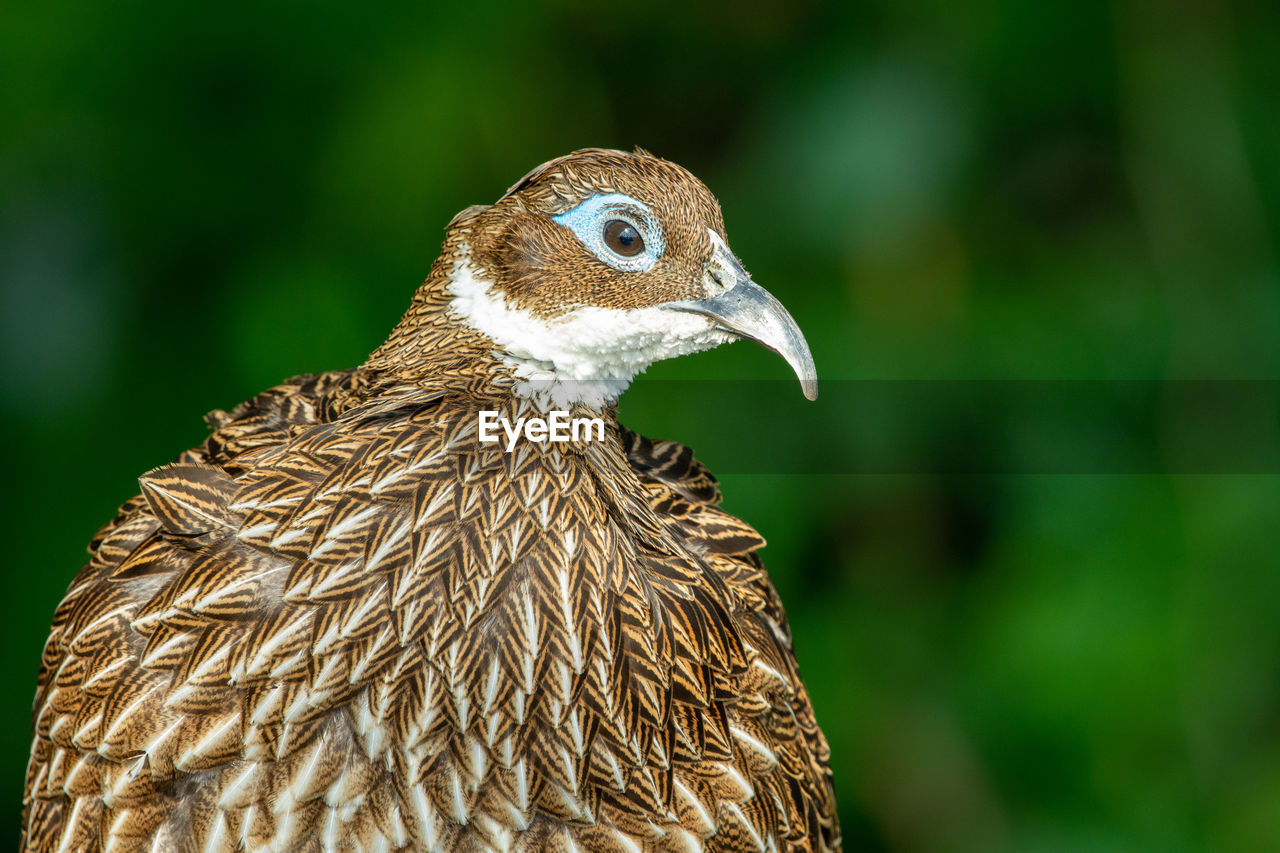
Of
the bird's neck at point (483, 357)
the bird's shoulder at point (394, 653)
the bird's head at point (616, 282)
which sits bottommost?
the bird's shoulder at point (394, 653)

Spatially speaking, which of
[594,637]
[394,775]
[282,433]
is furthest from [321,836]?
[282,433]

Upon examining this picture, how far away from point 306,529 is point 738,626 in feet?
1.67

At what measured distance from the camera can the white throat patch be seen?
1.10 metres

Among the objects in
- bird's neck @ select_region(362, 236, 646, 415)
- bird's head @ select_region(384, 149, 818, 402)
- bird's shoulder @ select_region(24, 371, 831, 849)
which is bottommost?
bird's shoulder @ select_region(24, 371, 831, 849)

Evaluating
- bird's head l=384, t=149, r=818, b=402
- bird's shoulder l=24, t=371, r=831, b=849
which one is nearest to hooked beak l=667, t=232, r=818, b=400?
bird's head l=384, t=149, r=818, b=402

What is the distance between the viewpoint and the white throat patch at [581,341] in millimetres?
1102

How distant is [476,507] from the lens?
108 cm

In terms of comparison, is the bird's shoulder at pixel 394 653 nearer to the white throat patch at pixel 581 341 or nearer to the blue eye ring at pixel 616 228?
the white throat patch at pixel 581 341

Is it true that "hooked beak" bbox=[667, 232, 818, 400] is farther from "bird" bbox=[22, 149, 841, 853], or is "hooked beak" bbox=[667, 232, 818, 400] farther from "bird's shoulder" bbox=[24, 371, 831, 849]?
"bird's shoulder" bbox=[24, 371, 831, 849]

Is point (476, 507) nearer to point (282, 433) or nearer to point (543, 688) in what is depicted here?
point (543, 688)

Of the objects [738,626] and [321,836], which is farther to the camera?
[738,626]

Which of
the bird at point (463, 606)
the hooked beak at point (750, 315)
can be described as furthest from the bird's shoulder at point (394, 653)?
the hooked beak at point (750, 315)

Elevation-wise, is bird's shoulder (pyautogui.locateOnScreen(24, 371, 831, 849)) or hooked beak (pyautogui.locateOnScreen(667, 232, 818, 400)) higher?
hooked beak (pyautogui.locateOnScreen(667, 232, 818, 400))

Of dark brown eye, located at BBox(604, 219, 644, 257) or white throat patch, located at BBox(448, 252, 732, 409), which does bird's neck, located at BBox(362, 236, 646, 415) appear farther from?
dark brown eye, located at BBox(604, 219, 644, 257)
